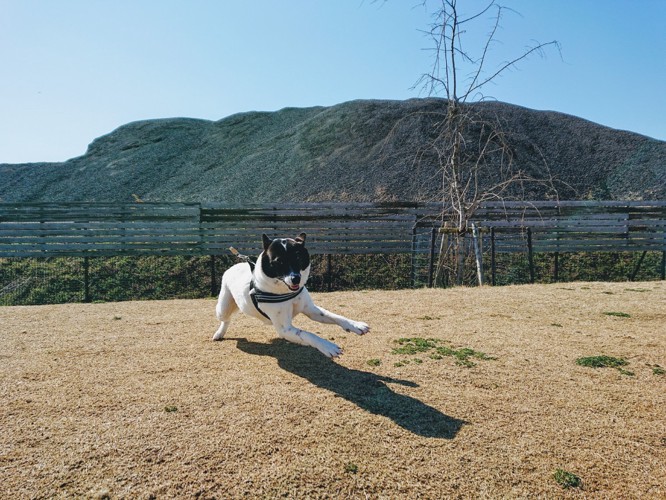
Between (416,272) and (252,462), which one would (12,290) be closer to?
(416,272)

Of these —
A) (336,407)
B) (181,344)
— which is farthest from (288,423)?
(181,344)

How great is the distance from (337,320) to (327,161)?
22.5 m

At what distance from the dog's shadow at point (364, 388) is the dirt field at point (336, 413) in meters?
0.02

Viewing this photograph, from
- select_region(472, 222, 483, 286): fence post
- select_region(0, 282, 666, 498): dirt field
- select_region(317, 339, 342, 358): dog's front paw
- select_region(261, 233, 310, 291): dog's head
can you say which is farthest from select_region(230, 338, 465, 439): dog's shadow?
select_region(472, 222, 483, 286): fence post

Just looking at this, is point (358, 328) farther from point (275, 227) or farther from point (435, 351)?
point (275, 227)

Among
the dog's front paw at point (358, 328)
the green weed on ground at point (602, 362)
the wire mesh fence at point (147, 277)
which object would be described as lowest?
the wire mesh fence at point (147, 277)

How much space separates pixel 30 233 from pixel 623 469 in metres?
13.4

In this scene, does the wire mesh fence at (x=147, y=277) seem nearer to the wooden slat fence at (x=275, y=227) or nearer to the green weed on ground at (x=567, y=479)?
the wooden slat fence at (x=275, y=227)

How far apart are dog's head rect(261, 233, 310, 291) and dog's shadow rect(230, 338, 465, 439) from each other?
2.79 feet

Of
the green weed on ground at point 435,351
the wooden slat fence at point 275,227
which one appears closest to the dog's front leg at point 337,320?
the green weed on ground at point 435,351

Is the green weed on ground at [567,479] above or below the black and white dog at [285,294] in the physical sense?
below

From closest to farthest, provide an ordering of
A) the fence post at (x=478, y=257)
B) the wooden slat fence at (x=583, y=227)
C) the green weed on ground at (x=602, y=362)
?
the green weed on ground at (x=602, y=362) → the fence post at (x=478, y=257) → the wooden slat fence at (x=583, y=227)

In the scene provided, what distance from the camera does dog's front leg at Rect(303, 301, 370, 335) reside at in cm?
374

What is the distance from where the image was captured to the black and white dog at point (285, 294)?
374cm
